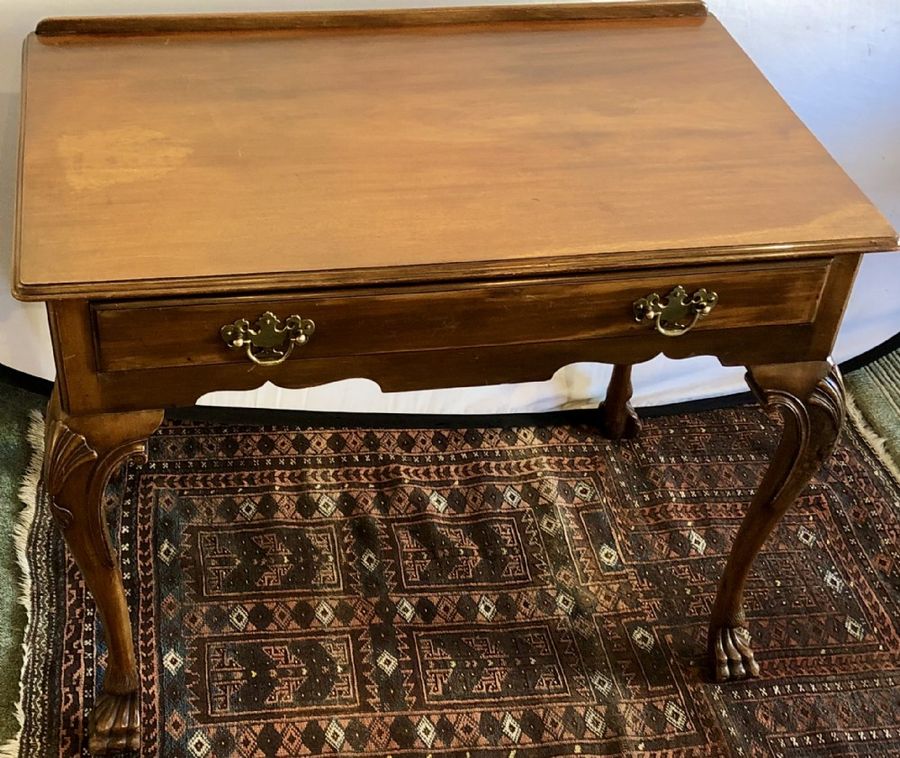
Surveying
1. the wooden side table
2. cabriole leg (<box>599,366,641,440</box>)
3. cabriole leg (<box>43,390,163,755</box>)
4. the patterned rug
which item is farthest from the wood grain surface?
the patterned rug

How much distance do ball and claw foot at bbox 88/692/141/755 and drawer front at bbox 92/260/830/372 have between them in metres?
0.55

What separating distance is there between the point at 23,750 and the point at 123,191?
765 mm

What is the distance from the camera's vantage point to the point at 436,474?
1.80 meters

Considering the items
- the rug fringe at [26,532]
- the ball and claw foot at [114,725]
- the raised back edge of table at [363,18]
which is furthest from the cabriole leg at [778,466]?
the rug fringe at [26,532]

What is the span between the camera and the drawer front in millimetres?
1023

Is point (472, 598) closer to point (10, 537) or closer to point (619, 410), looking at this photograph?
point (619, 410)

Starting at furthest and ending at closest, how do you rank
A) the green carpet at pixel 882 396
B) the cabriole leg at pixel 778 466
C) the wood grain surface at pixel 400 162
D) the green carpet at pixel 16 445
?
1. the green carpet at pixel 882 396
2. the green carpet at pixel 16 445
3. the cabriole leg at pixel 778 466
4. the wood grain surface at pixel 400 162

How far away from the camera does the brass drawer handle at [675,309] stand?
1109mm

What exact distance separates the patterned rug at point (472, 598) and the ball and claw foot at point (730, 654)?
0.02 m


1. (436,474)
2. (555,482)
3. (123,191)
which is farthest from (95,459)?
(555,482)

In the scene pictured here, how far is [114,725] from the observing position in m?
1.38

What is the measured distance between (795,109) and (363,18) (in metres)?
0.75

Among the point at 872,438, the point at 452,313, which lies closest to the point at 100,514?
the point at 452,313

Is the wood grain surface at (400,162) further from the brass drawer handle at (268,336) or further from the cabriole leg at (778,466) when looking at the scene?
the cabriole leg at (778,466)
